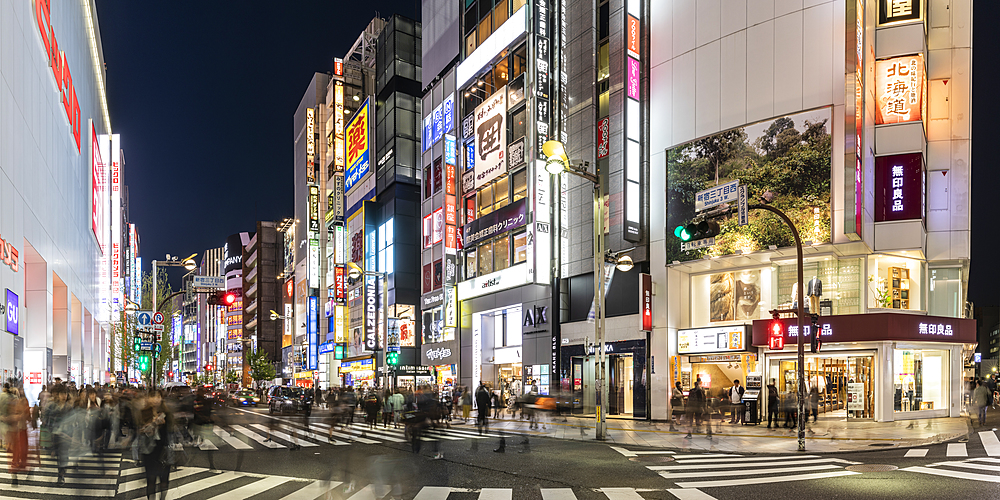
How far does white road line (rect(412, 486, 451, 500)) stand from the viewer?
12211 mm

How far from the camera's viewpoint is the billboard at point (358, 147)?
6781 cm

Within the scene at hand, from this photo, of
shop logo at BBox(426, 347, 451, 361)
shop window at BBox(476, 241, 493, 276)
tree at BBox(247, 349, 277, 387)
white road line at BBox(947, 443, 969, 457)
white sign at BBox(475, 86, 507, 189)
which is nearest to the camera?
white road line at BBox(947, 443, 969, 457)

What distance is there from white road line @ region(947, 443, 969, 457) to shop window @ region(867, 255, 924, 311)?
9.87 metres

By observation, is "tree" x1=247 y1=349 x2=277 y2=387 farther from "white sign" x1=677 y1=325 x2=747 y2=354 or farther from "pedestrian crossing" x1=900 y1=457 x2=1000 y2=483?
"pedestrian crossing" x1=900 y1=457 x2=1000 y2=483

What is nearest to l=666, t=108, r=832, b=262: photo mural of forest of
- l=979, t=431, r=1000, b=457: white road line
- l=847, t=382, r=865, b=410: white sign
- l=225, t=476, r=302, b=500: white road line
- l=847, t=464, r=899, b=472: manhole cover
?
l=847, t=382, r=865, b=410: white sign

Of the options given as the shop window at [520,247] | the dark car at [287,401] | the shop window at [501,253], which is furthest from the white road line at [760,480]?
the dark car at [287,401]

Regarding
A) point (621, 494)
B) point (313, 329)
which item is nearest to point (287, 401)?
point (621, 494)

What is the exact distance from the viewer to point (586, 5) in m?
37.6

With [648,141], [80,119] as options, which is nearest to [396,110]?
[80,119]

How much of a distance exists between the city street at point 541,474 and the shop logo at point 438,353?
84.8 feet

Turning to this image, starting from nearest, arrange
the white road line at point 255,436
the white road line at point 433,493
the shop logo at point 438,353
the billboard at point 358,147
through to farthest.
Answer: the white road line at point 433,493 < the white road line at point 255,436 < the shop logo at point 438,353 < the billboard at point 358,147

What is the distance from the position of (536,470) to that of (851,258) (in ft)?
63.3

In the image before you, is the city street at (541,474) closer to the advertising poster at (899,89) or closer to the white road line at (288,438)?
the white road line at (288,438)

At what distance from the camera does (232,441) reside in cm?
2388
